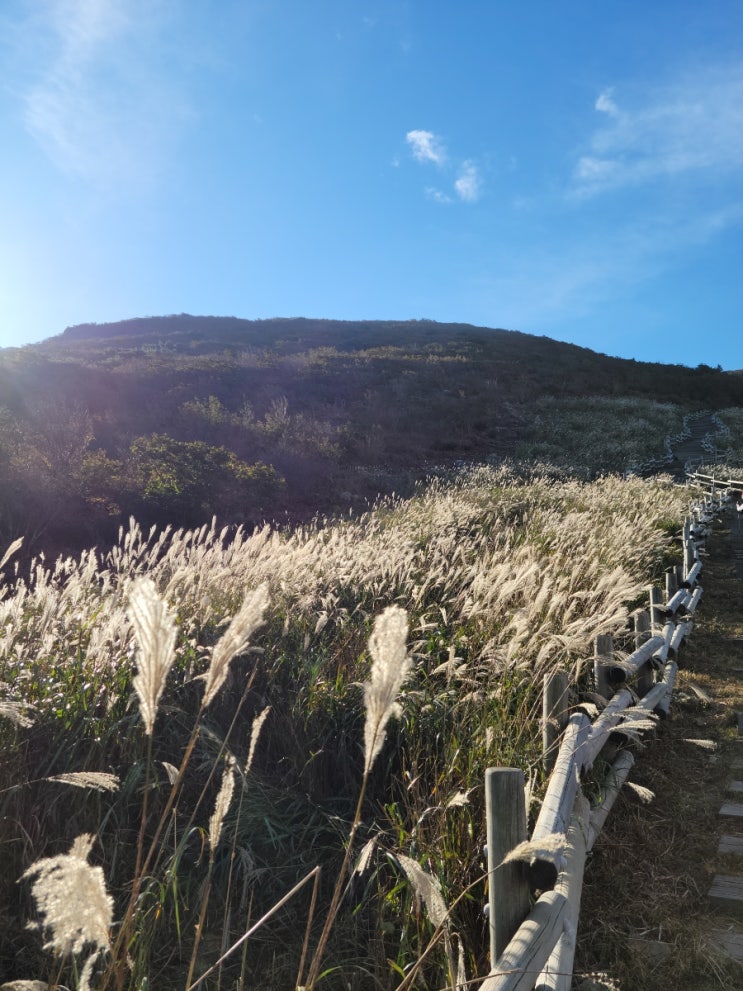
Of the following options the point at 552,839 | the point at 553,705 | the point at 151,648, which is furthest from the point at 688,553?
the point at 151,648

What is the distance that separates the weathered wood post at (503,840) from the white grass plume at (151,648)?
43.1 inches

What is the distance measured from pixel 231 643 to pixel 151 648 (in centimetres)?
22

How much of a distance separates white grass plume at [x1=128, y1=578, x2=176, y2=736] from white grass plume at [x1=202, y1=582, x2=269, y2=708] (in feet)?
0.35

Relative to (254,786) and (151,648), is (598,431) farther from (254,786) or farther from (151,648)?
(151,648)

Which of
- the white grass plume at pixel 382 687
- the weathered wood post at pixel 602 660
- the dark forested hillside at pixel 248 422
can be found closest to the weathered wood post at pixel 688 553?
the weathered wood post at pixel 602 660

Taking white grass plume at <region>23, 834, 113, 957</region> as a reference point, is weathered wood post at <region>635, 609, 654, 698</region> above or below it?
below

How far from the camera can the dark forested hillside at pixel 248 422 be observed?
36.2ft

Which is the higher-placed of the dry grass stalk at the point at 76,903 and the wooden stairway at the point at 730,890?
the dry grass stalk at the point at 76,903

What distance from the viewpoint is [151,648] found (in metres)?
1.26

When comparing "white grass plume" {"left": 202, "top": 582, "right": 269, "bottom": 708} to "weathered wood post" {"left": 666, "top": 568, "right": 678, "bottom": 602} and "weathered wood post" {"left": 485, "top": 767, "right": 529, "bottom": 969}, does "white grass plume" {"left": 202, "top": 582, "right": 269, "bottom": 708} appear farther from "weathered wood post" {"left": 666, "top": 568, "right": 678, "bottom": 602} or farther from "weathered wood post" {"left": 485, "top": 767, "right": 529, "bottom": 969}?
"weathered wood post" {"left": 666, "top": 568, "right": 678, "bottom": 602}

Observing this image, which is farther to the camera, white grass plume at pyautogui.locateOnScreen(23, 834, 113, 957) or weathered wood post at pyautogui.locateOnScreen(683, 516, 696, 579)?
weathered wood post at pyautogui.locateOnScreen(683, 516, 696, 579)

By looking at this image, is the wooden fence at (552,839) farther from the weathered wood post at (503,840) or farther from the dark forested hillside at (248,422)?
the dark forested hillside at (248,422)

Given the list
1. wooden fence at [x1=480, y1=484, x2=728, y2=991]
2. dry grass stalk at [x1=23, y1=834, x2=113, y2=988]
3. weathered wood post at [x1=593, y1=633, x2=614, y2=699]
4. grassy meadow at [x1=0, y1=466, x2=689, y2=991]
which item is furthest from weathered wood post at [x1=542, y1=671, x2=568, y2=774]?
dry grass stalk at [x1=23, y1=834, x2=113, y2=988]

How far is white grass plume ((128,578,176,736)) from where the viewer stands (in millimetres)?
1260
